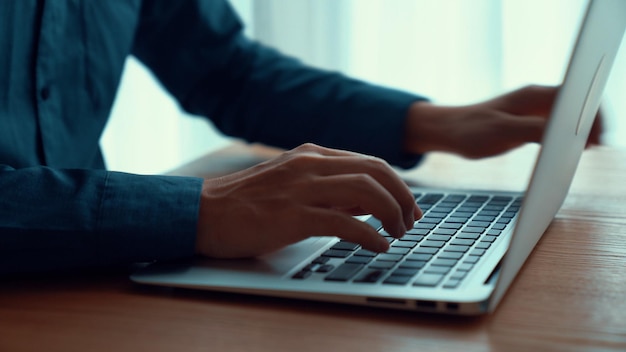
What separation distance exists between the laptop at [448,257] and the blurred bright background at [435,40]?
85 centimetres

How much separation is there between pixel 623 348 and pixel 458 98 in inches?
47.9

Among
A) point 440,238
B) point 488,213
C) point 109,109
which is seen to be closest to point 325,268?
point 440,238

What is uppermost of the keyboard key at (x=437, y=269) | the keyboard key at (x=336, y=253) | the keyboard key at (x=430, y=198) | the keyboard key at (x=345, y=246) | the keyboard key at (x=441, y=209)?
the keyboard key at (x=437, y=269)

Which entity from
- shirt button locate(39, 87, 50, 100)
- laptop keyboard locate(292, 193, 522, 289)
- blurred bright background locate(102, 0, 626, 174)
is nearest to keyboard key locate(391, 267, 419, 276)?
laptop keyboard locate(292, 193, 522, 289)

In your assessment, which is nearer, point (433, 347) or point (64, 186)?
point (433, 347)

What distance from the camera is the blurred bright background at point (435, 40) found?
A: 1.58 metres

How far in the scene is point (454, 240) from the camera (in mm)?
684

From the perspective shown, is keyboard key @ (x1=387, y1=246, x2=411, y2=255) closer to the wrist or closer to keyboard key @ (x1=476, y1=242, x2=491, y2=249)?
keyboard key @ (x1=476, y1=242, x2=491, y2=249)

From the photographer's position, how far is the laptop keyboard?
0.59 m

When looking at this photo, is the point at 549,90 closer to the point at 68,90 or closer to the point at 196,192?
the point at 196,192

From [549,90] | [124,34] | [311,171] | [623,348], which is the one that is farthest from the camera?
[124,34]

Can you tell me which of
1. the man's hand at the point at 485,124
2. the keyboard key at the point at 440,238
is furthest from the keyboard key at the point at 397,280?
the man's hand at the point at 485,124

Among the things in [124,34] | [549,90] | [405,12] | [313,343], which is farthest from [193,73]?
[313,343]

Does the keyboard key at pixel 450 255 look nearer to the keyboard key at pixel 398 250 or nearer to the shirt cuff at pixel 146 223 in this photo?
the keyboard key at pixel 398 250
